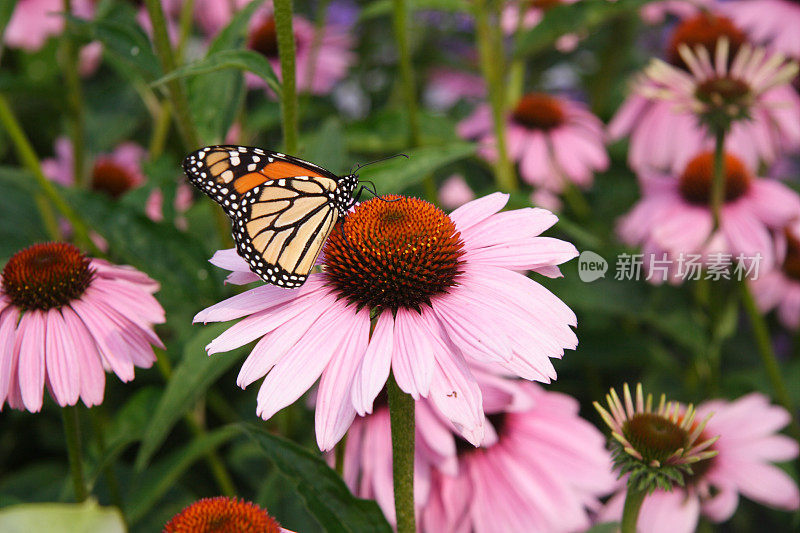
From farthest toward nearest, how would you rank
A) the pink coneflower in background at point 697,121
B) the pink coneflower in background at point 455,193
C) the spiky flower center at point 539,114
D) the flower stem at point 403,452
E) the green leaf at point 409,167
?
the spiky flower center at point 539,114
the pink coneflower in background at point 455,193
the pink coneflower in background at point 697,121
the green leaf at point 409,167
the flower stem at point 403,452

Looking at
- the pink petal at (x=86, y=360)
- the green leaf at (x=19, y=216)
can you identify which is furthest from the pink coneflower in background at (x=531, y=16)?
the pink petal at (x=86, y=360)

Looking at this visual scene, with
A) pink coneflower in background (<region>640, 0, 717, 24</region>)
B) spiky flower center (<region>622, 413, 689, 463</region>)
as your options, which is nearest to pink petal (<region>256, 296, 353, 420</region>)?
spiky flower center (<region>622, 413, 689, 463</region>)

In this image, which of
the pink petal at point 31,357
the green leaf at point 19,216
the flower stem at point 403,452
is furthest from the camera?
the green leaf at point 19,216

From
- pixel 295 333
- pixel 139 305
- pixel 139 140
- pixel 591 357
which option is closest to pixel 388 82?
pixel 139 140

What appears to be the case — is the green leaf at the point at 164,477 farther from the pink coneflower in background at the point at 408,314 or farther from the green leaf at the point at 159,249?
the pink coneflower in background at the point at 408,314

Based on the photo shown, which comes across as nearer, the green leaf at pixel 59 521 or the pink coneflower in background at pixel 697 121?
the green leaf at pixel 59 521

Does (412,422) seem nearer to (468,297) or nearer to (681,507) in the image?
(468,297)
